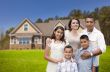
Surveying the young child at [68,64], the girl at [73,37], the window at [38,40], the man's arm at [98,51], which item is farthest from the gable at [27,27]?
the young child at [68,64]

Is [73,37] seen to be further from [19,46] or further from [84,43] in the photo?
[19,46]

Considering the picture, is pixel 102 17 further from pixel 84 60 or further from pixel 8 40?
pixel 84 60

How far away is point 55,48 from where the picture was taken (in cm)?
601

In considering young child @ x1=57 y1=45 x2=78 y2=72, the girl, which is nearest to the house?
the girl

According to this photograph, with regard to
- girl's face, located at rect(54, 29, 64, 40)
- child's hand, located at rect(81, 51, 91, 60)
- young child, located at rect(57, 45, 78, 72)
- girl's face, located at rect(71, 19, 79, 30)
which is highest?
girl's face, located at rect(71, 19, 79, 30)

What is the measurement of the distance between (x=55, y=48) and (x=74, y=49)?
0.33 m

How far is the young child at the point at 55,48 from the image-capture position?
595 centimetres

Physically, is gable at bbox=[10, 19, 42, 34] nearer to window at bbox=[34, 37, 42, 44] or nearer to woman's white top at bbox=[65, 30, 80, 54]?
window at bbox=[34, 37, 42, 44]

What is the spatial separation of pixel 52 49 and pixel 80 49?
45 cm

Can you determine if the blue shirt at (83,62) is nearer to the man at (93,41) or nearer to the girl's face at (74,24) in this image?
the man at (93,41)

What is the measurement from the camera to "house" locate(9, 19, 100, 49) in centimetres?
4775

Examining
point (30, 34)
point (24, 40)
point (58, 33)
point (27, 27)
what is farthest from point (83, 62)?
point (24, 40)

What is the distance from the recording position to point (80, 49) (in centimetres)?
602

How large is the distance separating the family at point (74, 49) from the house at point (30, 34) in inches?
1619
